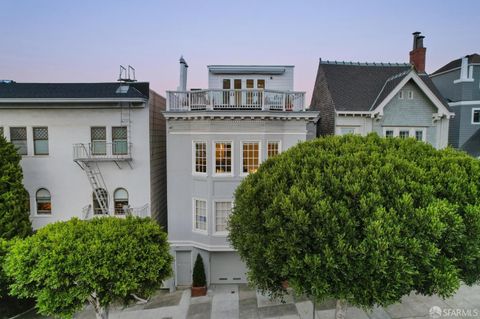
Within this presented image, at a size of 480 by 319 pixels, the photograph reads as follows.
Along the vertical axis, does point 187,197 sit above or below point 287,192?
below

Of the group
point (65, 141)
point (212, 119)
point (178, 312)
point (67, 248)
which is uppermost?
point (212, 119)

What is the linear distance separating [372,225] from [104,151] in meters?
13.4

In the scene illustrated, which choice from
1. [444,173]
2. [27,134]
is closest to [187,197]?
[27,134]

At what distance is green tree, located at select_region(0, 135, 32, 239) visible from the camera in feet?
36.9

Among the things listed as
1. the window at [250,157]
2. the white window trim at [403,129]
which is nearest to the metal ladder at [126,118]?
the window at [250,157]

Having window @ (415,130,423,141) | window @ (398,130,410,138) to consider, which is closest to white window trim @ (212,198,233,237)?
window @ (398,130,410,138)

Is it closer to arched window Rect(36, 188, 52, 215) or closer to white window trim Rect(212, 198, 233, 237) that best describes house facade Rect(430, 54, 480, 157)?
white window trim Rect(212, 198, 233, 237)

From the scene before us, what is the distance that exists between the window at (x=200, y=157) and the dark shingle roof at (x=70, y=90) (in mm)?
3859

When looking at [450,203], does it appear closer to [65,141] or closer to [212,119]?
[212,119]

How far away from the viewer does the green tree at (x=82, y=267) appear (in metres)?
7.94

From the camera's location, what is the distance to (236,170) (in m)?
13.7

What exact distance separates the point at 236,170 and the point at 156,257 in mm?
6089

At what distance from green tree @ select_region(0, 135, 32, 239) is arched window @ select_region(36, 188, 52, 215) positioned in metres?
1.68

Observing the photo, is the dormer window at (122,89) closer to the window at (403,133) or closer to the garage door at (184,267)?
the garage door at (184,267)
